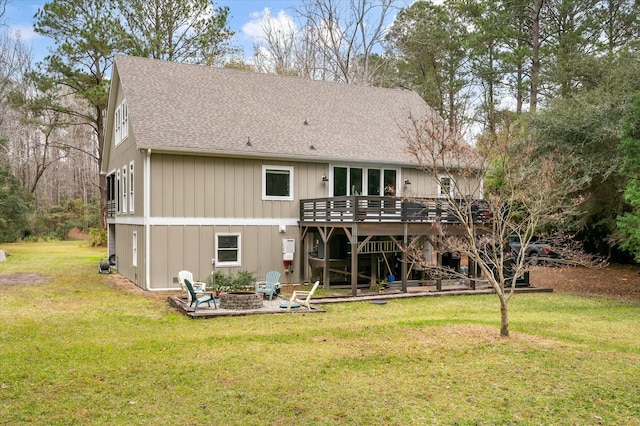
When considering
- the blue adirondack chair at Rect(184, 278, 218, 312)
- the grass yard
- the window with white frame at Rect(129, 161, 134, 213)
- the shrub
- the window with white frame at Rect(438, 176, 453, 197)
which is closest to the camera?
the grass yard

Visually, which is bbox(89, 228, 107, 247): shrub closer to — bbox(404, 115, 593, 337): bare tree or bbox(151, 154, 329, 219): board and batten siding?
bbox(151, 154, 329, 219): board and batten siding

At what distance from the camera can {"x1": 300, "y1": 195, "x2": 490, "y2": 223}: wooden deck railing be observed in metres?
15.2

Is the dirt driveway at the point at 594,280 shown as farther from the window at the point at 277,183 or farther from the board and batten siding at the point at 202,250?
the board and batten siding at the point at 202,250

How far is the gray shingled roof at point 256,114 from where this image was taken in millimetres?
16547

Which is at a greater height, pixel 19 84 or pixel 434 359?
pixel 19 84

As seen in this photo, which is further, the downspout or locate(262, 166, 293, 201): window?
locate(262, 166, 293, 201): window

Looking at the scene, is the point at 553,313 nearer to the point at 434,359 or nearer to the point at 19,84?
the point at 434,359

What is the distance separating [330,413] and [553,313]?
873 cm

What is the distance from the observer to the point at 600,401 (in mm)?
6559

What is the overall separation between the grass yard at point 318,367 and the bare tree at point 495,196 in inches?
54.6

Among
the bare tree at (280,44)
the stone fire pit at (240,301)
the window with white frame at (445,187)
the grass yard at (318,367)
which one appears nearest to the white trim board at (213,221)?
the grass yard at (318,367)

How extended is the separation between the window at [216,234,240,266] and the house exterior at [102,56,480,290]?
3 centimetres

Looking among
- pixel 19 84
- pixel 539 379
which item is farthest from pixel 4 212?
pixel 539 379

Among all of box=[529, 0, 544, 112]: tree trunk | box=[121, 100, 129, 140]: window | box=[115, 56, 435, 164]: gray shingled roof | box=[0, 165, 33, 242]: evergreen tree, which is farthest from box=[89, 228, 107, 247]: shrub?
box=[529, 0, 544, 112]: tree trunk
